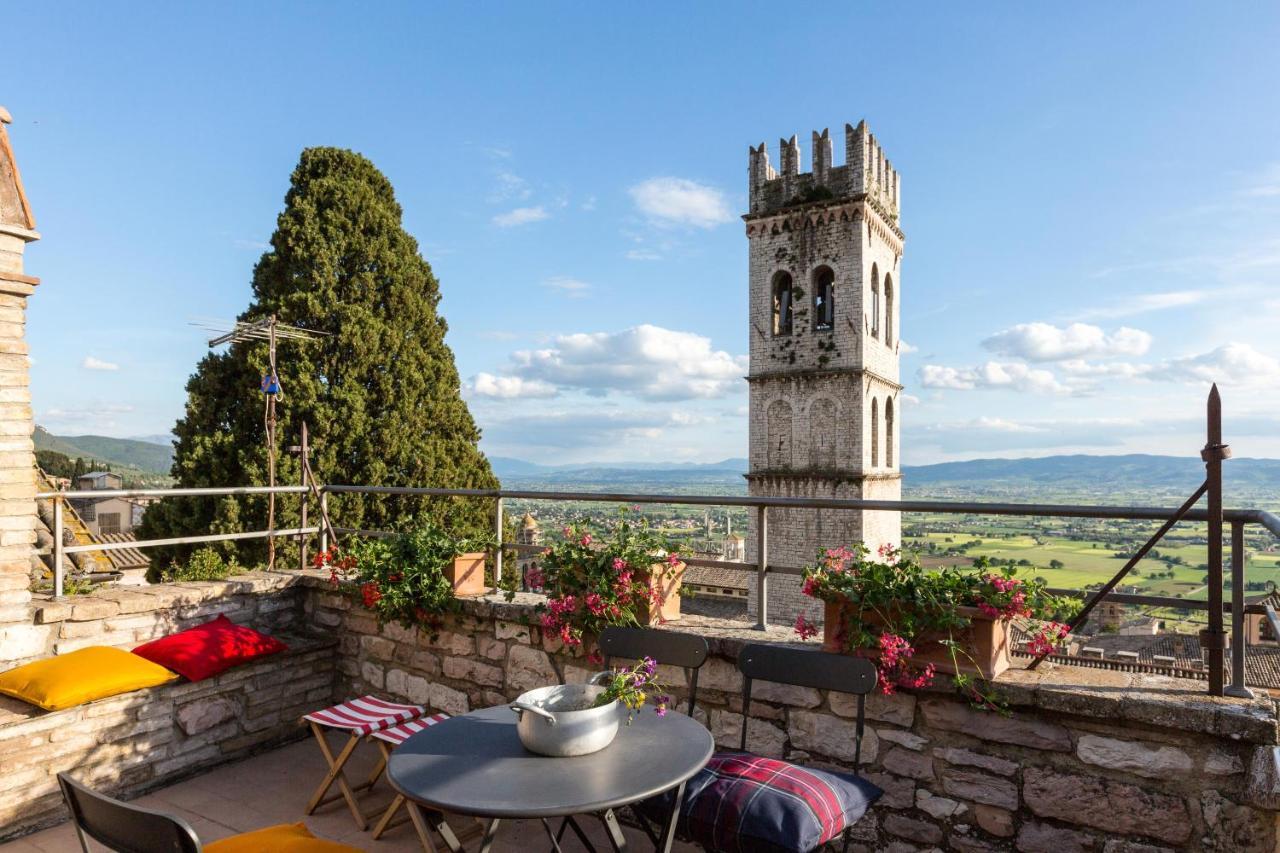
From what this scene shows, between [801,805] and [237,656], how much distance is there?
3428 millimetres

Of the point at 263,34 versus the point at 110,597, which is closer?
the point at 110,597

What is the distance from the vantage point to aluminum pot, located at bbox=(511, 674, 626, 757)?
83.5 inches

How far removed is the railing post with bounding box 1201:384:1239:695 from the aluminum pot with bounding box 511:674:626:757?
1.98 meters

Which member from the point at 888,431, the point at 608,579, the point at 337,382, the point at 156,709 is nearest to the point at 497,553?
the point at 608,579

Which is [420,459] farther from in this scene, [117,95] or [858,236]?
[858,236]

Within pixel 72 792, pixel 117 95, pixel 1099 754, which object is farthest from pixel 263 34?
pixel 1099 754

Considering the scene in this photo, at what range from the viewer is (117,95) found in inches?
212

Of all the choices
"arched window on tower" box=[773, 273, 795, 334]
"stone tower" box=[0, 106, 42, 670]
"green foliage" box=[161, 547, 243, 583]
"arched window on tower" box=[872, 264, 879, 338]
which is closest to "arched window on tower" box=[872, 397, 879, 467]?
"arched window on tower" box=[872, 264, 879, 338]

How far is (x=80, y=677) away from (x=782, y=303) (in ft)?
82.0

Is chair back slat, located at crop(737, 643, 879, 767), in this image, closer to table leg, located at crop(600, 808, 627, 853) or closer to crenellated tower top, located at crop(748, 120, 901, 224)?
table leg, located at crop(600, 808, 627, 853)

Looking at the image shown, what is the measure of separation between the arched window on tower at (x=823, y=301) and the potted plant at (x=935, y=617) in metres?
23.8

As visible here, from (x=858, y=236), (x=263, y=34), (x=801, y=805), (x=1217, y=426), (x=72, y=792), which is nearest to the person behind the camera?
(x=72, y=792)

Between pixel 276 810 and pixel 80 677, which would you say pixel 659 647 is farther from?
pixel 80 677

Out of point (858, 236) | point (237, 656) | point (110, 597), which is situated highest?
point (858, 236)
